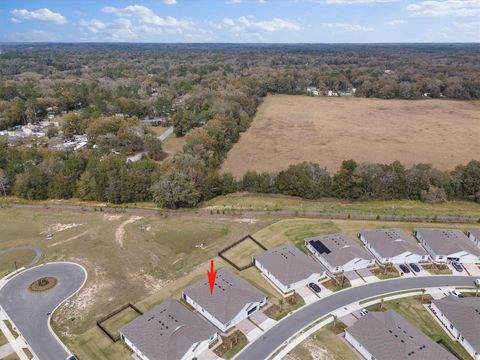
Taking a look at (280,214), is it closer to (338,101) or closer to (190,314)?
(190,314)

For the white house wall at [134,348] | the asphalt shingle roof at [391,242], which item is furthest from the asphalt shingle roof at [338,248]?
the white house wall at [134,348]

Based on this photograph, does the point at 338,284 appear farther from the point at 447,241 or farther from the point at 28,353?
the point at 28,353

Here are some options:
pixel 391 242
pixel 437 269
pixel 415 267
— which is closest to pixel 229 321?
pixel 391 242

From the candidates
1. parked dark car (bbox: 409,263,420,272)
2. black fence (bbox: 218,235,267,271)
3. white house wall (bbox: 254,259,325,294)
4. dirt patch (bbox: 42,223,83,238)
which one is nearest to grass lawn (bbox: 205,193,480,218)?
black fence (bbox: 218,235,267,271)

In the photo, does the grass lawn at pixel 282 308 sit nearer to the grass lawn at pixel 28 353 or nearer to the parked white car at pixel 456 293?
the parked white car at pixel 456 293

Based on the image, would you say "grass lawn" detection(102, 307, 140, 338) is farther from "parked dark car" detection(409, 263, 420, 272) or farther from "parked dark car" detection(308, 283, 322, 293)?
"parked dark car" detection(409, 263, 420, 272)
